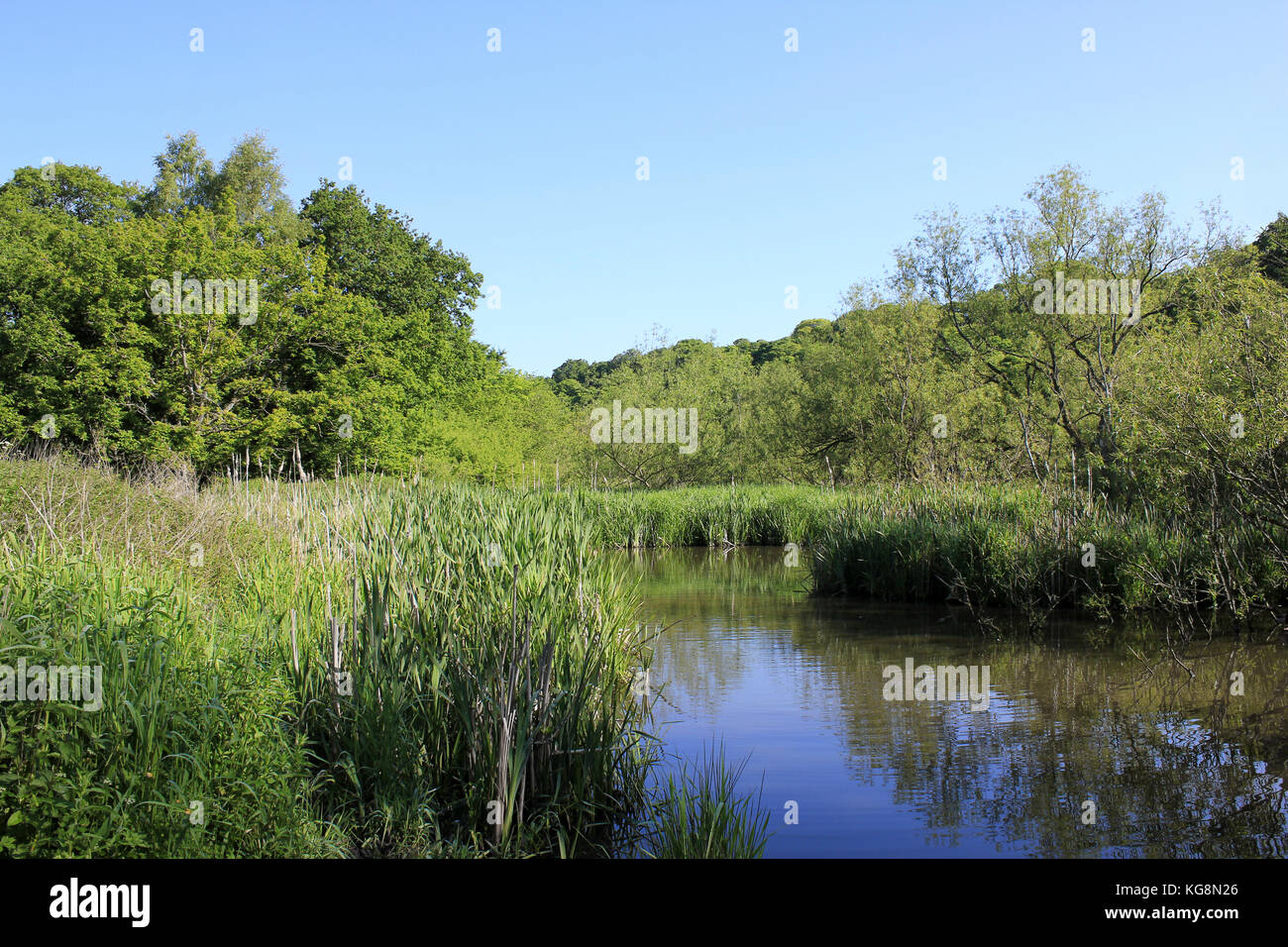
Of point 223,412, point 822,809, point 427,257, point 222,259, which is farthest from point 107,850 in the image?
point 427,257

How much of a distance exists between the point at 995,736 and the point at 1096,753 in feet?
2.59

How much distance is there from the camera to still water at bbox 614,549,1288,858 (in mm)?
5547

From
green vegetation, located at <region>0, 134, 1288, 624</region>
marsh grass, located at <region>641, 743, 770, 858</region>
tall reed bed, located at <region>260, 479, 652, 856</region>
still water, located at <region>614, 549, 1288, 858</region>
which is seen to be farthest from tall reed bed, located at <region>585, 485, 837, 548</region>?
marsh grass, located at <region>641, 743, 770, 858</region>

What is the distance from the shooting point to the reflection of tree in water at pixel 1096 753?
18.0ft

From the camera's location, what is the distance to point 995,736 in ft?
24.6

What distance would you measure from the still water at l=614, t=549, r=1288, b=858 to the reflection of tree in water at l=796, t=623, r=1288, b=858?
0.02 m

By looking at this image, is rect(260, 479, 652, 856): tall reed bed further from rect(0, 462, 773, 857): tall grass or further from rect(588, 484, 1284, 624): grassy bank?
rect(588, 484, 1284, 624): grassy bank

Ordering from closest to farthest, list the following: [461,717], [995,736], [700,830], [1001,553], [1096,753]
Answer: [700,830] < [461,717] < [1096,753] < [995,736] < [1001,553]

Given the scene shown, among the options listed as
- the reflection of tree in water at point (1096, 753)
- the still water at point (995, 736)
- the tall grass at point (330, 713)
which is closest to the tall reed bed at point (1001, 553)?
the still water at point (995, 736)

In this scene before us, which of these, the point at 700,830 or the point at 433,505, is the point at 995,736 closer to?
the point at 700,830

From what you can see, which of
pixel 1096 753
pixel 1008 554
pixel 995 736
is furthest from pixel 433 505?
pixel 1008 554

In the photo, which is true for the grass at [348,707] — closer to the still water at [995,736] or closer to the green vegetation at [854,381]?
the still water at [995,736]

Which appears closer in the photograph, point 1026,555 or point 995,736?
point 995,736

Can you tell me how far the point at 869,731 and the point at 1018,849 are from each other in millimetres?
2592
